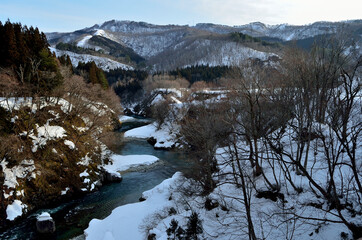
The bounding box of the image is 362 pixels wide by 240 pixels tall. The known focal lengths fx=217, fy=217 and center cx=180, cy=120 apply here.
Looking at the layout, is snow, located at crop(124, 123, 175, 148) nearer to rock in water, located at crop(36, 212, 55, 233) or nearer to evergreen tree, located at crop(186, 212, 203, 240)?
rock in water, located at crop(36, 212, 55, 233)

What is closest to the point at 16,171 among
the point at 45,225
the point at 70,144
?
the point at 70,144

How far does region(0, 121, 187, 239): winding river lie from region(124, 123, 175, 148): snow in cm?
662

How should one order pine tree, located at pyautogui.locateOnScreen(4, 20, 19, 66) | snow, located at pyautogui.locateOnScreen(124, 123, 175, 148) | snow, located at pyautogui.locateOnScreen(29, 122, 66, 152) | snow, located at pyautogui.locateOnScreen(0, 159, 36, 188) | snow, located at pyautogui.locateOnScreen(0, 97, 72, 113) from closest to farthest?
snow, located at pyautogui.locateOnScreen(0, 159, 36, 188)
snow, located at pyautogui.locateOnScreen(29, 122, 66, 152)
snow, located at pyautogui.locateOnScreen(0, 97, 72, 113)
pine tree, located at pyautogui.locateOnScreen(4, 20, 19, 66)
snow, located at pyautogui.locateOnScreen(124, 123, 175, 148)

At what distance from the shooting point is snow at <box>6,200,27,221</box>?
609 inches

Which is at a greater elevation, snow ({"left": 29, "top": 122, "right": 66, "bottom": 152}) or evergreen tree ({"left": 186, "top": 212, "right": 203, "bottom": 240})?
snow ({"left": 29, "top": 122, "right": 66, "bottom": 152})

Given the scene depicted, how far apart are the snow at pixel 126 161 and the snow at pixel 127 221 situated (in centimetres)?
953

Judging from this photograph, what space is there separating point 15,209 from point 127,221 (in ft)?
29.4

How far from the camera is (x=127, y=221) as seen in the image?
14148mm

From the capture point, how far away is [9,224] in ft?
49.7

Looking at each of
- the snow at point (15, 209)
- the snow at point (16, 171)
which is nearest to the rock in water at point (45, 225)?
the snow at point (15, 209)

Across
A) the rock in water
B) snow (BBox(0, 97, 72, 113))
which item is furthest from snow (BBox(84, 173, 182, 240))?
snow (BBox(0, 97, 72, 113))

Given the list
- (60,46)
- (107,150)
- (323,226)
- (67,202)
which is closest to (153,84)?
(107,150)

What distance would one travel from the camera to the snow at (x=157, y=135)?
118ft

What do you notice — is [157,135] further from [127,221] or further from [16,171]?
[127,221]
